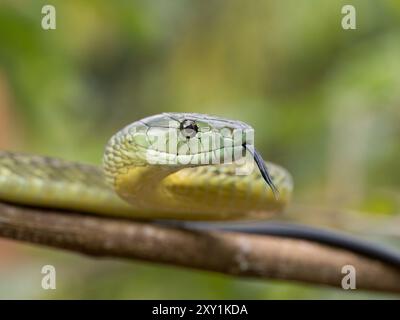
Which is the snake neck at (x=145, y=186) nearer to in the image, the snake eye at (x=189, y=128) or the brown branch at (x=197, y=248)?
the snake eye at (x=189, y=128)

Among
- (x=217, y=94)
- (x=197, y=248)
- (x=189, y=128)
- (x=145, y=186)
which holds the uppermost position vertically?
(x=217, y=94)

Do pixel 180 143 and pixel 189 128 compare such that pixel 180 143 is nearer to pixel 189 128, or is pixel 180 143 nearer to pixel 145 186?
pixel 189 128

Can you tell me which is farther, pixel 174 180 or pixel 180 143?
pixel 174 180

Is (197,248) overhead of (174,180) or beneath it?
beneath

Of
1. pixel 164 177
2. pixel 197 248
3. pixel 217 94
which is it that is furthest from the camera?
pixel 217 94

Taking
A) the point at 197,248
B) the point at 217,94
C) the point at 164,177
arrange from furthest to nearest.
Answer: the point at 217,94 → the point at 197,248 → the point at 164,177

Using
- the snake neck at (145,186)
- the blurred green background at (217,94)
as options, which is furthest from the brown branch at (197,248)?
the blurred green background at (217,94)

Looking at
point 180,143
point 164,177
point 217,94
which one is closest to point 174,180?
point 164,177
